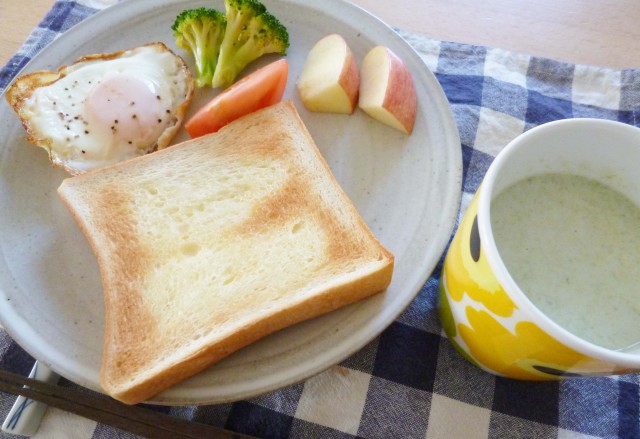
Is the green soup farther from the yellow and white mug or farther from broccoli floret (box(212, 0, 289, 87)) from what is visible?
broccoli floret (box(212, 0, 289, 87))

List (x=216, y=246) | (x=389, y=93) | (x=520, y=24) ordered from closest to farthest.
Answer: (x=216, y=246), (x=389, y=93), (x=520, y=24)

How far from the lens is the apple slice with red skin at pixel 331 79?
1343 millimetres

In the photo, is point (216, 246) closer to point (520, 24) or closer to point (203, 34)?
point (203, 34)

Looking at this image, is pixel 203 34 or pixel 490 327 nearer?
pixel 490 327

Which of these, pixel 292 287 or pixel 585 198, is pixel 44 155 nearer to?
pixel 292 287

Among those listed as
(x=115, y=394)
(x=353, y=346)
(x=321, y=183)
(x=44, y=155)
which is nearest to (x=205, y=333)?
(x=115, y=394)

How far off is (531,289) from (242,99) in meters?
0.84

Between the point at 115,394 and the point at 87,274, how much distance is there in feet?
1.09

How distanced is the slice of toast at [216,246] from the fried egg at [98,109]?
10 centimetres

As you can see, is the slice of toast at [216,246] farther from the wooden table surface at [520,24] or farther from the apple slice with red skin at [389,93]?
the wooden table surface at [520,24]

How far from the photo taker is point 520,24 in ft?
5.69

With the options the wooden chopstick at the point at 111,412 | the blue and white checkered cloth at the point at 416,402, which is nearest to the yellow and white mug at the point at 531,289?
the blue and white checkered cloth at the point at 416,402

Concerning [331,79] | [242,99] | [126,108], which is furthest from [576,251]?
[126,108]

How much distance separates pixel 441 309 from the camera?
118 centimetres
